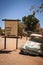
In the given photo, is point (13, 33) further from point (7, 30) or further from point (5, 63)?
point (5, 63)

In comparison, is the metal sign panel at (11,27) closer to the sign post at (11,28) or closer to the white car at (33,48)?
the sign post at (11,28)

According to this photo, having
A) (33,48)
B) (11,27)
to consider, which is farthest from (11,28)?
(33,48)

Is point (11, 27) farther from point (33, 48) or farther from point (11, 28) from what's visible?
point (33, 48)

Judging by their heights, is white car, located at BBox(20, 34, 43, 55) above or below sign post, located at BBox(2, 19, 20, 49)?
below

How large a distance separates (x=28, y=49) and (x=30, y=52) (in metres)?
0.36

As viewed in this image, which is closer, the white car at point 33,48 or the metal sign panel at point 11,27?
the white car at point 33,48

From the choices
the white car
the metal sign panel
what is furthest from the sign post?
the white car

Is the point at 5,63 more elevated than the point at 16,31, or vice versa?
the point at 16,31

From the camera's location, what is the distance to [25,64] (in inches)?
Answer: 392

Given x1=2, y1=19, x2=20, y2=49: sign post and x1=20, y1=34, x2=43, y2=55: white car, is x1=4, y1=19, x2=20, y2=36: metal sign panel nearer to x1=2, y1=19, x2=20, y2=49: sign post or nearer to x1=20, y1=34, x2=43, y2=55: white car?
x1=2, y1=19, x2=20, y2=49: sign post

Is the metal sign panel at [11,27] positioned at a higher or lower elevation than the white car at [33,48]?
higher

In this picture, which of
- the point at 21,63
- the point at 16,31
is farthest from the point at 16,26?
the point at 21,63

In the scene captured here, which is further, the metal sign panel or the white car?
the metal sign panel

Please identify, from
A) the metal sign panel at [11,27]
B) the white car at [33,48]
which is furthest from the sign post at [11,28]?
the white car at [33,48]
